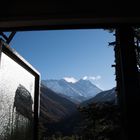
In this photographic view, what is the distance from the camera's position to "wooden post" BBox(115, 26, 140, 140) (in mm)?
1525

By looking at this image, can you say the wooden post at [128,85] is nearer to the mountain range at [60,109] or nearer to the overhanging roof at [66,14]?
the overhanging roof at [66,14]

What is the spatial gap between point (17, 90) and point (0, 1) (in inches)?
27.8

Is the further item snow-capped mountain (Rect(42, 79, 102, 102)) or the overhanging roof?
snow-capped mountain (Rect(42, 79, 102, 102))

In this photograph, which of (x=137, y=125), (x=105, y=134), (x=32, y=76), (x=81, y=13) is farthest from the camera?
(x=105, y=134)

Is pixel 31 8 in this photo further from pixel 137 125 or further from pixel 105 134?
pixel 105 134

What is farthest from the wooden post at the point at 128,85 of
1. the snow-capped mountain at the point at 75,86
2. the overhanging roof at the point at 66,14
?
the snow-capped mountain at the point at 75,86

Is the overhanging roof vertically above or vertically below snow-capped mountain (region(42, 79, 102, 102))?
below

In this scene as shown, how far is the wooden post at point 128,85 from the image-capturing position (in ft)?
5.00

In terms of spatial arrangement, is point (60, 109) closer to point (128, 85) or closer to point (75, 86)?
point (128, 85)

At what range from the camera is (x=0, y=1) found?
1.88 meters

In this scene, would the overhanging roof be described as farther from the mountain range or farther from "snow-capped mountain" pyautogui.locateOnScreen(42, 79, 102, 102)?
"snow-capped mountain" pyautogui.locateOnScreen(42, 79, 102, 102)

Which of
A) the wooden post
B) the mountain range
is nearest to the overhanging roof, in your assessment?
the wooden post

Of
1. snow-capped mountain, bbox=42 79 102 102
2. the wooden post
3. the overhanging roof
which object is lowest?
the wooden post

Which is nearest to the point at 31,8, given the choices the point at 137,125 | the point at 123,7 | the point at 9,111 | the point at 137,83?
the point at 123,7
